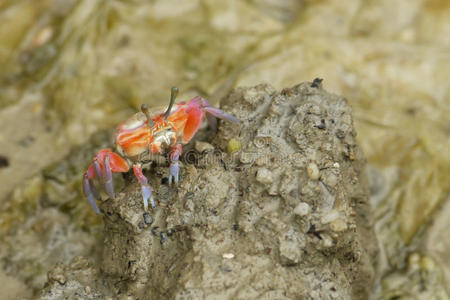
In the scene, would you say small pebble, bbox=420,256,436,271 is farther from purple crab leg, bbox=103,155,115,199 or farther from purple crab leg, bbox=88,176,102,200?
purple crab leg, bbox=88,176,102,200

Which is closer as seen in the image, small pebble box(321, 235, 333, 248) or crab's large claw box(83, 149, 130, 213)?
small pebble box(321, 235, 333, 248)

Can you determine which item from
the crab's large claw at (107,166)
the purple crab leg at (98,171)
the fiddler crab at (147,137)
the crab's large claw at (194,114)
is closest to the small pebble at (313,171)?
the fiddler crab at (147,137)

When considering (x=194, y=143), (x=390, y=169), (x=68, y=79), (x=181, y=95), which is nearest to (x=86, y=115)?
(x=68, y=79)

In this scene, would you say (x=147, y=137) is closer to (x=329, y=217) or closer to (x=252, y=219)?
(x=252, y=219)

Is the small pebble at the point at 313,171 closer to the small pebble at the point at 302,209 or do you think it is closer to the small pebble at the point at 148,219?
the small pebble at the point at 302,209

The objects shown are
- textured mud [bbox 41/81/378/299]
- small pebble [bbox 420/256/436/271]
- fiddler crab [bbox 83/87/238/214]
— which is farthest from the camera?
small pebble [bbox 420/256/436/271]

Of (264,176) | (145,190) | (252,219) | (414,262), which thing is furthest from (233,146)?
(414,262)

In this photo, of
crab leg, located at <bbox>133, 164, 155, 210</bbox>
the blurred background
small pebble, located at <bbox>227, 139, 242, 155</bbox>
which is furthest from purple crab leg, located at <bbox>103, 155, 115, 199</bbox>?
the blurred background
